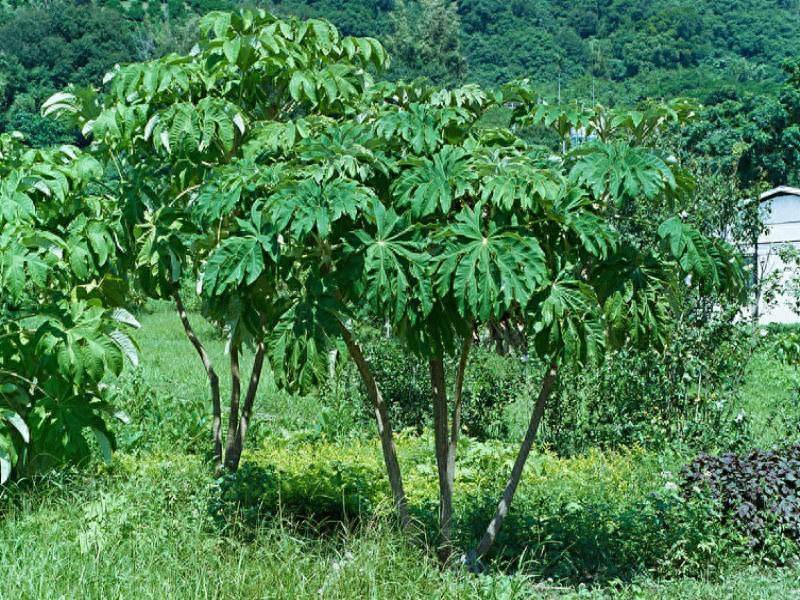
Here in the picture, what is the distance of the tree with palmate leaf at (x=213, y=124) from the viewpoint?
4.57 m

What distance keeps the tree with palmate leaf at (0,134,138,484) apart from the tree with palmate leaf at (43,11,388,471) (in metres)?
0.23

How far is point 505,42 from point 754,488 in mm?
66642

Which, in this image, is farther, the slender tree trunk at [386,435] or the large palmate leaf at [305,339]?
the slender tree trunk at [386,435]

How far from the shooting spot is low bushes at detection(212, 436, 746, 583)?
5.29m

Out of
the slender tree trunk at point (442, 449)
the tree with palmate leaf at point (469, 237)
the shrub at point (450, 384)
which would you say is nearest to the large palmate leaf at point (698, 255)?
the tree with palmate leaf at point (469, 237)

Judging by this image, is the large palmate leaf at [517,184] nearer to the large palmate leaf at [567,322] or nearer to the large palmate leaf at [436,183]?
the large palmate leaf at [436,183]

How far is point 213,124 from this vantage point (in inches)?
191

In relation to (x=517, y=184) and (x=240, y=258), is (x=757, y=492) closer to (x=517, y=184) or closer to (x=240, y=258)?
(x=517, y=184)

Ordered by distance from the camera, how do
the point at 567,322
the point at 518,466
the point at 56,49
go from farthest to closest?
the point at 56,49
the point at 518,466
the point at 567,322

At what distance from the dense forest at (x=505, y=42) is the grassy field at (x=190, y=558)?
38.1 m

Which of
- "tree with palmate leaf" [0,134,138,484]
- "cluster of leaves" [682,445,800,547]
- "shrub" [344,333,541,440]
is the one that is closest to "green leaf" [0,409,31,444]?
"tree with palmate leaf" [0,134,138,484]

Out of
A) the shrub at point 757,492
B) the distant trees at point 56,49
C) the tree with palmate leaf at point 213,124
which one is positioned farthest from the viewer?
the distant trees at point 56,49

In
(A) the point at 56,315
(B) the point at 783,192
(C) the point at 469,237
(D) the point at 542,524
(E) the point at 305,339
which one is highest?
(C) the point at 469,237

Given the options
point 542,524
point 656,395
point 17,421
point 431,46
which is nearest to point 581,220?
point 542,524
